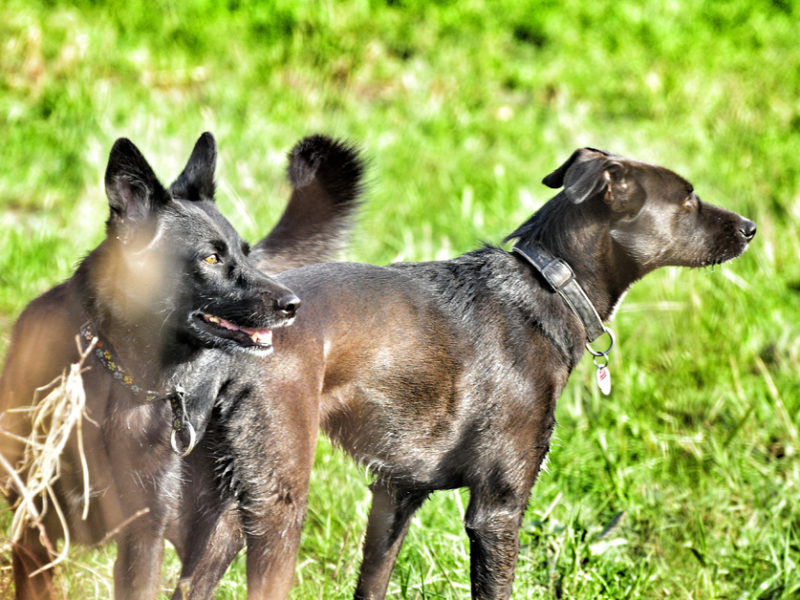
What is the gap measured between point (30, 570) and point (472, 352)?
1.51 meters

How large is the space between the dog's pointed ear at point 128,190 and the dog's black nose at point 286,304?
477mm

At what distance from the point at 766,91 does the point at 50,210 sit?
586 cm

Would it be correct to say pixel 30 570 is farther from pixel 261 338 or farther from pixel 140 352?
pixel 261 338

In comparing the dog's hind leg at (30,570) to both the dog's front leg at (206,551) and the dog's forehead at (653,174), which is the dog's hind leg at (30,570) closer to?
the dog's front leg at (206,551)

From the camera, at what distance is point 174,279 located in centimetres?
304

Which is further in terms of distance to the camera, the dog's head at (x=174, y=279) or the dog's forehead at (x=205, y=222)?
the dog's forehead at (x=205, y=222)

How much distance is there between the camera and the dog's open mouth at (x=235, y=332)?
9.81 ft

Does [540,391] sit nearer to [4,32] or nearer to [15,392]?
[15,392]

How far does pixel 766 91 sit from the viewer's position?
879cm

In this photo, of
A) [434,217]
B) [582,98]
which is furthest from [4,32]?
[582,98]

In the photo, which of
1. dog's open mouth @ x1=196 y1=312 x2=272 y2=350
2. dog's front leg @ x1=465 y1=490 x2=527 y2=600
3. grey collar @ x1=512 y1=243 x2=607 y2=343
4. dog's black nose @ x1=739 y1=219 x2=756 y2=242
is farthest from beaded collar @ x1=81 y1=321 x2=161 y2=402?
dog's black nose @ x1=739 y1=219 x2=756 y2=242

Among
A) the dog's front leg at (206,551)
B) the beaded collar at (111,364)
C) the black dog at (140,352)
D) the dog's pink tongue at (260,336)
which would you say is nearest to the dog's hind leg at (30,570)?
the black dog at (140,352)

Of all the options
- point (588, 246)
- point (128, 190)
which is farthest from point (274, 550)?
point (588, 246)

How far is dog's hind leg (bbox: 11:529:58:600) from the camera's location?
3074 millimetres
